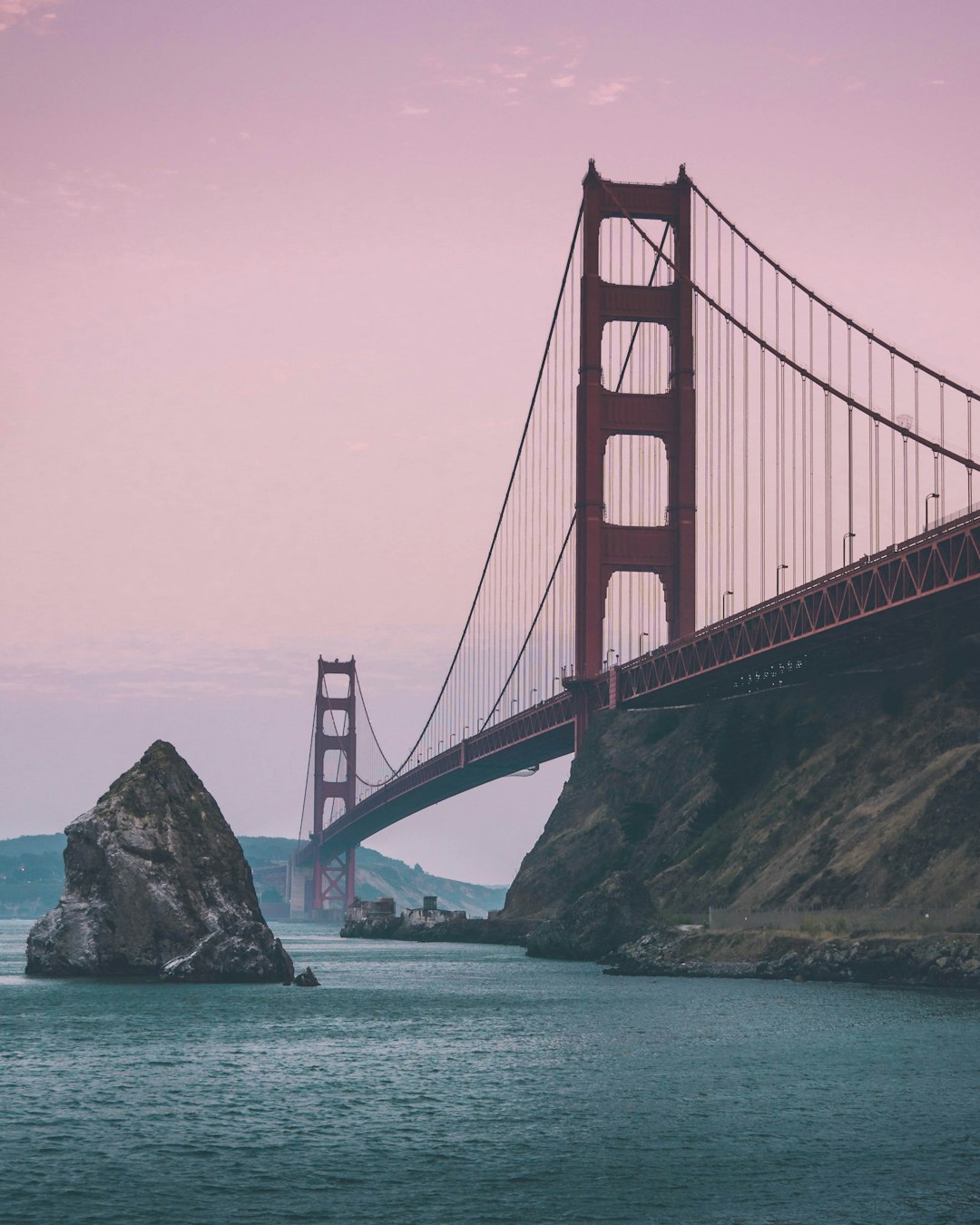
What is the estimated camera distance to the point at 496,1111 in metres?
37.4

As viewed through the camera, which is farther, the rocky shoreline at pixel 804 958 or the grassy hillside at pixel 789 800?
the grassy hillside at pixel 789 800

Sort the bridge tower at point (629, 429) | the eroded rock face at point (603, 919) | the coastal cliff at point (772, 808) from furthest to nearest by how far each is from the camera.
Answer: the bridge tower at point (629, 429) < the eroded rock face at point (603, 919) < the coastal cliff at point (772, 808)

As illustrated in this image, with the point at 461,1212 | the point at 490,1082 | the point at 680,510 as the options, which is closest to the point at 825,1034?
the point at 490,1082

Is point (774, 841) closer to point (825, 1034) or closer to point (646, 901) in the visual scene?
point (646, 901)

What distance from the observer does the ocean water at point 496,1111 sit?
1085 inches

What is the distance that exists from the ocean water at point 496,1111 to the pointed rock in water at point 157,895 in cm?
806

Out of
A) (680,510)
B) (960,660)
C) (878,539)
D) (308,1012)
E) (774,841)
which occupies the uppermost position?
(680,510)

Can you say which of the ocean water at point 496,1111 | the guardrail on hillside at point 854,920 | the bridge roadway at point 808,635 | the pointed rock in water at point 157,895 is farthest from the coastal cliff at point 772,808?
the pointed rock in water at point 157,895

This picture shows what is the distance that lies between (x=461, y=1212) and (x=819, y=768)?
73300 mm

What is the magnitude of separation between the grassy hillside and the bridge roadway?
1634 millimetres

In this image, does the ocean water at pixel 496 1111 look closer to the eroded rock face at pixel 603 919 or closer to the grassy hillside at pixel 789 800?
the grassy hillside at pixel 789 800

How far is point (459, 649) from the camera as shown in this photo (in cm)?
17450

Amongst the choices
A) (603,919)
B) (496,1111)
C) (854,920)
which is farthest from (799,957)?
(496,1111)

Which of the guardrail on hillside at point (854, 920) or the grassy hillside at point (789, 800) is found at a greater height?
the grassy hillside at point (789, 800)
